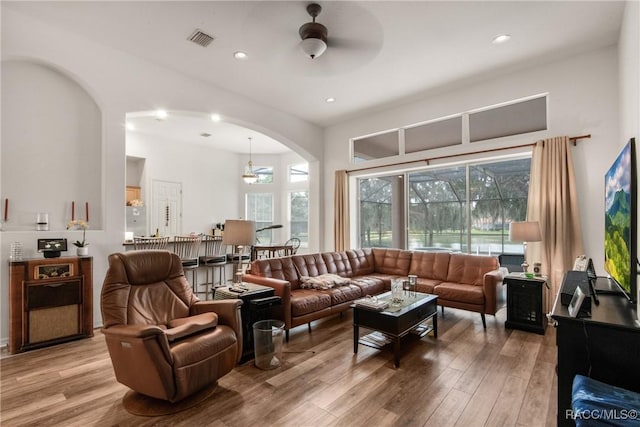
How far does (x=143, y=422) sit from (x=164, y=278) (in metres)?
1.14

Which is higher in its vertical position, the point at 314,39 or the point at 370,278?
the point at 314,39

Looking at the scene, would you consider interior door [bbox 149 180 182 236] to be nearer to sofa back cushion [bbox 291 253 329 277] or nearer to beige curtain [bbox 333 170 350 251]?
beige curtain [bbox 333 170 350 251]

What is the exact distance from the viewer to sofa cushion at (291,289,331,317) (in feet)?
11.2

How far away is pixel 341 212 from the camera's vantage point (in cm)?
642

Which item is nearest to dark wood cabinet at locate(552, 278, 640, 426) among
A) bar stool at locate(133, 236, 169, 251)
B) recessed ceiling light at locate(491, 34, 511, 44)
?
recessed ceiling light at locate(491, 34, 511, 44)

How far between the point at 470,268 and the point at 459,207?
4.10ft

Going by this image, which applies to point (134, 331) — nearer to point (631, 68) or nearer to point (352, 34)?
point (352, 34)

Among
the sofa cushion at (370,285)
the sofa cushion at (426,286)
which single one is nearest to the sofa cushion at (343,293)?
the sofa cushion at (370,285)

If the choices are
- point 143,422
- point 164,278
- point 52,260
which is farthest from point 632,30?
point 52,260

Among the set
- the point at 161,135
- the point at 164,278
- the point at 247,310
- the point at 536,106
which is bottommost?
the point at 247,310

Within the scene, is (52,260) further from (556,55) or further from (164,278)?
(556,55)

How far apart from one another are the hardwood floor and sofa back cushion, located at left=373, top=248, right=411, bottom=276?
69.7 inches

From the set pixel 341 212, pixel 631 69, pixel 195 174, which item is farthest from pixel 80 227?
pixel 631 69

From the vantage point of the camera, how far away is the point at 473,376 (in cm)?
259
